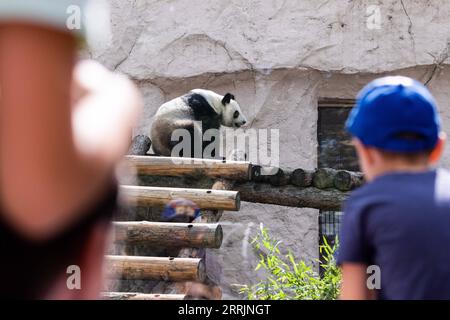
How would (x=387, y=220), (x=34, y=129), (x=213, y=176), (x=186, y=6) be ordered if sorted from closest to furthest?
(x=34, y=129)
(x=387, y=220)
(x=213, y=176)
(x=186, y=6)

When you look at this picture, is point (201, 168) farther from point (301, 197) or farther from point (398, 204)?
point (398, 204)

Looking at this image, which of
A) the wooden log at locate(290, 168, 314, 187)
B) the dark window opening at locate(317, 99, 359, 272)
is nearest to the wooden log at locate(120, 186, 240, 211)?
the wooden log at locate(290, 168, 314, 187)

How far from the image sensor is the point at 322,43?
7422 mm

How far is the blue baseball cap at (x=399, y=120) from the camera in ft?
5.12

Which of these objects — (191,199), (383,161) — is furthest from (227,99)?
(383,161)

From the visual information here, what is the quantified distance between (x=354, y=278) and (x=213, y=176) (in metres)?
3.37

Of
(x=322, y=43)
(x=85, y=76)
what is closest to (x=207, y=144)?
(x=322, y=43)

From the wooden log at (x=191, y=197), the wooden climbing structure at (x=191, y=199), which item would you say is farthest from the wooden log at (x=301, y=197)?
the wooden log at (x=191, y=197)

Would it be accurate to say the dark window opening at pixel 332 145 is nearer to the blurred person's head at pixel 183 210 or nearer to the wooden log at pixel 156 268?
the blurred person's head at pixel 183 210

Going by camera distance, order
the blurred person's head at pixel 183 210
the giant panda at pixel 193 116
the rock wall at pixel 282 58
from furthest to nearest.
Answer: the rock wall at pixel 282 58 → the giant panda at pixel 193 116 → the blurred person's head at pixel 183 210

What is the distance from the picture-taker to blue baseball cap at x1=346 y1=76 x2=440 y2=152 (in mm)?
1560

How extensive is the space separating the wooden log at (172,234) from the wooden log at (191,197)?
32cm
